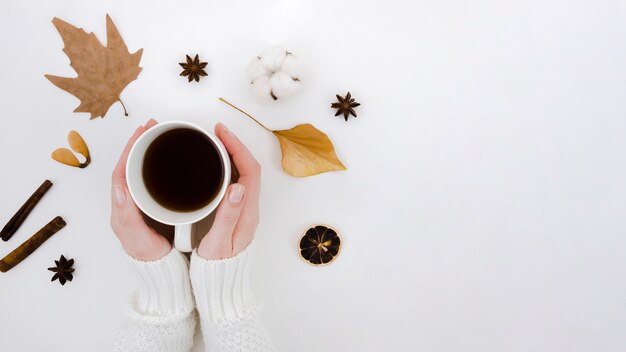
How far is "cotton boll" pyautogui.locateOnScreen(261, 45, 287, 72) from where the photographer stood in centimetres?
84

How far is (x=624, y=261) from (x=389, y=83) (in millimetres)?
608

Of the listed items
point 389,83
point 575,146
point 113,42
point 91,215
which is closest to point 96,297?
point 91,215

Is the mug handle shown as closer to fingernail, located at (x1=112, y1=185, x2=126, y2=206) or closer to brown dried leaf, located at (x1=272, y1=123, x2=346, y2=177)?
fingernail, located at (x1=112, y1=185, x2=126, y2=206)

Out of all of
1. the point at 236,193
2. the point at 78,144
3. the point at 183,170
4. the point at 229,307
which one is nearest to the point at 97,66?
the point at 78,144

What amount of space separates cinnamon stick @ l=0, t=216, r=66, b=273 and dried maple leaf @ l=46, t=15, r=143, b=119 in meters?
0.22

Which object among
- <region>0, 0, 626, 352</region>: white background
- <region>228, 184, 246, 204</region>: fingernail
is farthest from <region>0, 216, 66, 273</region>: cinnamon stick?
<region>228, 184, 246, 204</region>: fingernail

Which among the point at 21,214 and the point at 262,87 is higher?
the point at 262,87

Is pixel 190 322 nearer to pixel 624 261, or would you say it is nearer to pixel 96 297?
pixel 96 297

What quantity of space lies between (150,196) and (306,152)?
0.29m

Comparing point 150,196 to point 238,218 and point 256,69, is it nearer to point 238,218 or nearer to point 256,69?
point 238,218

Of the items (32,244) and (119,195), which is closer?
(119,195)

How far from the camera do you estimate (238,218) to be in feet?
2.57

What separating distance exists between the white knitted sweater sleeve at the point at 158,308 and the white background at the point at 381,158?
102 millimetres

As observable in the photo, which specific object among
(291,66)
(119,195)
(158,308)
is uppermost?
(291,66)
